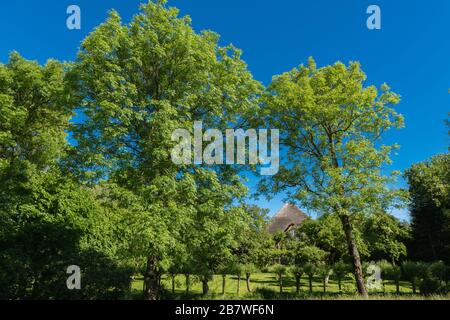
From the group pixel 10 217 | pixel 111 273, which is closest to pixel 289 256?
pixel 111 273

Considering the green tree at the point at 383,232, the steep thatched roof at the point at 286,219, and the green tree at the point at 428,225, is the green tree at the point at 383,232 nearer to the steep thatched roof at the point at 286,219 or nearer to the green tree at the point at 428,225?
the green tree at the point at 428,225

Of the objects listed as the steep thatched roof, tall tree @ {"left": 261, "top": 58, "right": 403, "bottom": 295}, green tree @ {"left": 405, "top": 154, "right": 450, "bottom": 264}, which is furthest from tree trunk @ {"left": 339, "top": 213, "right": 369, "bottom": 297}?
the steep thatched roof

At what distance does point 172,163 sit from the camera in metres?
13.9

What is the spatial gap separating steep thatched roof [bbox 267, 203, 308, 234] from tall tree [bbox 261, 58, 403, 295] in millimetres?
46418

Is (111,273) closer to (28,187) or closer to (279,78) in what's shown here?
(28,187)

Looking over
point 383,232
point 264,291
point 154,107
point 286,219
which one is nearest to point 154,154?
point 154,107

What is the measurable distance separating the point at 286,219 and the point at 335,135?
162 ft

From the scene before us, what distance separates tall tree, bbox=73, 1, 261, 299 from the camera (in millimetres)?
12867

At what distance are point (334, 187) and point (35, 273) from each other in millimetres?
14937

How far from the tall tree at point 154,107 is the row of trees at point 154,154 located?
0.20ft

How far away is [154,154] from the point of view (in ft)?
42.3

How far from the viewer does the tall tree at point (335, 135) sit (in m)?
17.3

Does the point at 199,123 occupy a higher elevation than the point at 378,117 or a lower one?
lower

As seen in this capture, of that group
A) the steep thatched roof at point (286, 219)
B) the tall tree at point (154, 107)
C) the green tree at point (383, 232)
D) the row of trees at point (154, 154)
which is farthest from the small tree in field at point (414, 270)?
the steep thatched roof at point (286, 219)
